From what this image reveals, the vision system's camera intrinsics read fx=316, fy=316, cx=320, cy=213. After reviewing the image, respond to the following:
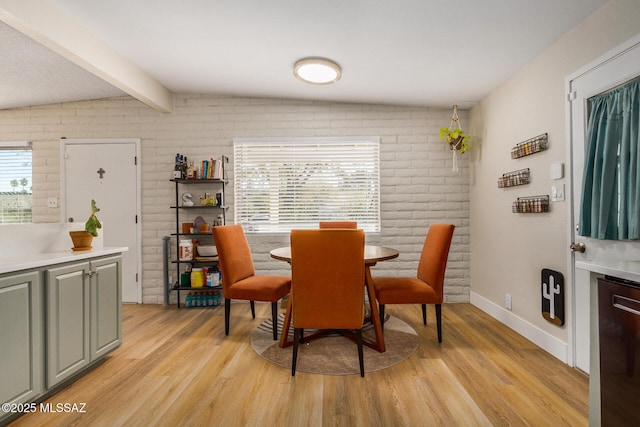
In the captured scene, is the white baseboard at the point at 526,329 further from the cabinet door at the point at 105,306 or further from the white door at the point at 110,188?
the white door at the point at 110,188

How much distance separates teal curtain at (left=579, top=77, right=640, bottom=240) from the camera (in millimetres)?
1691

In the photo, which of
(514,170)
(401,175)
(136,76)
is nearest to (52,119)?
(136,76)

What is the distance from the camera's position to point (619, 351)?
1.06m

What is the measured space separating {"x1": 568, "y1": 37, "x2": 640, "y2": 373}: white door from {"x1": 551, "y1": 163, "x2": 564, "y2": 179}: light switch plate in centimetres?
9

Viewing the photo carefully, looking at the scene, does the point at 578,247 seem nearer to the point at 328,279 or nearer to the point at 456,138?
the point at 328,279

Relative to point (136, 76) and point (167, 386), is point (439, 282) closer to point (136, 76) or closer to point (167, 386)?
point (167, 386)

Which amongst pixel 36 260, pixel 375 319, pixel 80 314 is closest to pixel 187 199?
pixel 80 314

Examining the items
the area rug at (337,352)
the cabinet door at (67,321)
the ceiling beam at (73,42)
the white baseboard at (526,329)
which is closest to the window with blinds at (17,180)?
the ceiling beam at (73,42)

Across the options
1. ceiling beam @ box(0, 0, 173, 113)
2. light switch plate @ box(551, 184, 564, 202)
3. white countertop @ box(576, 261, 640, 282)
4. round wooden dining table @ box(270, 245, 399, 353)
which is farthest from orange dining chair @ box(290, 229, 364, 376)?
ceiling beam @ box(0, 0, 173, 113)

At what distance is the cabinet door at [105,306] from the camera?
211 cm

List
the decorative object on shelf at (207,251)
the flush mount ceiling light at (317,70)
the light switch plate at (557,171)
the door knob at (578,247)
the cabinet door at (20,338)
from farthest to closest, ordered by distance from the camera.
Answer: the decorative object on shelf at (207,251) → the flush mount ceiling light at (317,70) → the light switch plate at (557,171) → the door knob at (578,247) → the cabinet door at (20,338)

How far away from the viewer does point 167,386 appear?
1.95 m

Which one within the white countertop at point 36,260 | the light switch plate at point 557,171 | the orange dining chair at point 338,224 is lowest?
the white countertop at point 36,260

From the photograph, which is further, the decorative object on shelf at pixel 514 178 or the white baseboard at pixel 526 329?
the decorative object on shelf at pixel 514 178
